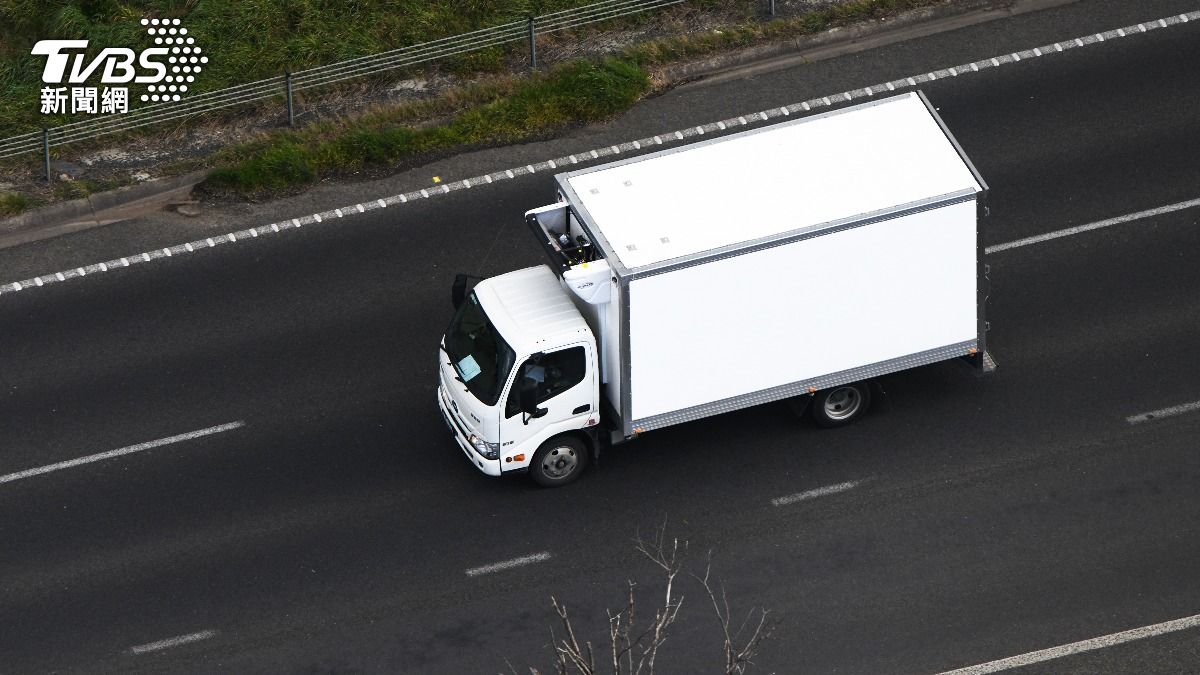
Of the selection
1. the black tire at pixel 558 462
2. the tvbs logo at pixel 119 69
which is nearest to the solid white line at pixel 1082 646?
the black tire at pixel 558 462

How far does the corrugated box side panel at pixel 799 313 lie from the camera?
25.3 metres

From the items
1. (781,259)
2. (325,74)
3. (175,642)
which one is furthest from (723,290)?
(325,74)

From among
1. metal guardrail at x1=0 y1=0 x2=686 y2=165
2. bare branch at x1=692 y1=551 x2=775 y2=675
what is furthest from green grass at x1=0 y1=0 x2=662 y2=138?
bare branch at x1=692 y1=551 x2=775 y2=675

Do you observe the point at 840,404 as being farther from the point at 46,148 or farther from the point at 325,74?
the point at 46,148

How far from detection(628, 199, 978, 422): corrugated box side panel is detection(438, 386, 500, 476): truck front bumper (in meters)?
1.92

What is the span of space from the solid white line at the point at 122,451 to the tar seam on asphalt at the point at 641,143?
4.01 metres

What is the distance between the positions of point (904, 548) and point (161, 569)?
940cm

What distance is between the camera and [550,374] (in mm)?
25734

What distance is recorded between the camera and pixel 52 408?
93.3 ft

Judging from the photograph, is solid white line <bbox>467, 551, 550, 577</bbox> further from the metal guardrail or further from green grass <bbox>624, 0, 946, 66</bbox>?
green grass <bbox>624, 0, 946, 66</bbox>

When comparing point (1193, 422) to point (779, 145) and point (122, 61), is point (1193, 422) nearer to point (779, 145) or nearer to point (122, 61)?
point (779, 145)

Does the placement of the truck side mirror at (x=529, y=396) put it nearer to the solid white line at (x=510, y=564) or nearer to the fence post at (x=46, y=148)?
the solid white line at (x=510, y=564)

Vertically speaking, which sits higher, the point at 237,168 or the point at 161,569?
the point at 237,168

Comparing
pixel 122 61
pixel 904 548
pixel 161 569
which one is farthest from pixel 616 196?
pixel 122 61
